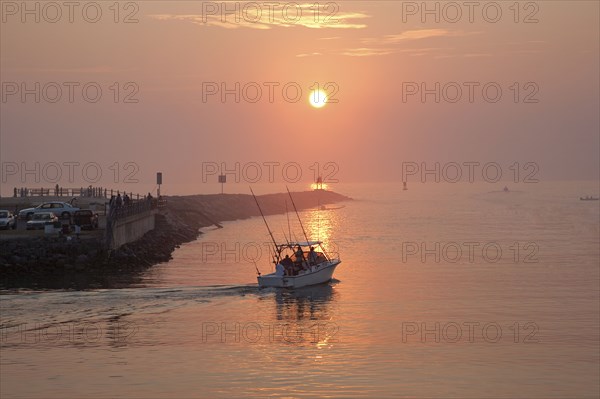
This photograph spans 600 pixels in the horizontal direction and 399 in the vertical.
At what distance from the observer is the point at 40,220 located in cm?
8000

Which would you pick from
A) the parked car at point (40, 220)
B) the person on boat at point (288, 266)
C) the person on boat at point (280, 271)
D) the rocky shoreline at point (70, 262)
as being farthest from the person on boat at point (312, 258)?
the parked car at point (40, 220)

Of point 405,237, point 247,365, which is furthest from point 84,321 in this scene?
point 405,237

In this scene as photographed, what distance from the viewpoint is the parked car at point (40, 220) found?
7931cm

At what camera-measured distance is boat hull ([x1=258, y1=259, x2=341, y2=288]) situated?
6028 cm

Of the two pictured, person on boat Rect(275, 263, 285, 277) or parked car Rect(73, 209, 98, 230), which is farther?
parked car Rect(73, 209, 98, 230)

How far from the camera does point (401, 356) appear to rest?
137ft

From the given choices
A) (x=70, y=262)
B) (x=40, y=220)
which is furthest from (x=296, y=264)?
(x=40, y=220)

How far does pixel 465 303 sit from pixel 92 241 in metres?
28.3

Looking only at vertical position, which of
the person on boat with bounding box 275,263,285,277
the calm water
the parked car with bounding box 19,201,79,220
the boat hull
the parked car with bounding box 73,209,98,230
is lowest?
the calm water

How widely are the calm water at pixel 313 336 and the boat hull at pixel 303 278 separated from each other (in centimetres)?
62

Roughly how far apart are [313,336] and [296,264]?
1621 cm

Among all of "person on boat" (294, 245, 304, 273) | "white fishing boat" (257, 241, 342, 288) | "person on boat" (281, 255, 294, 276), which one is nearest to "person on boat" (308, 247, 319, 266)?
"white fishing boat" (257, 241, 342, 288)

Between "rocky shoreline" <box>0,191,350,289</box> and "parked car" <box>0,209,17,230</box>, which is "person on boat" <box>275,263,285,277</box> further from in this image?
"parked car" <box>0,209,17,230</box>

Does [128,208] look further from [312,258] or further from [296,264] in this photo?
[296,264]
